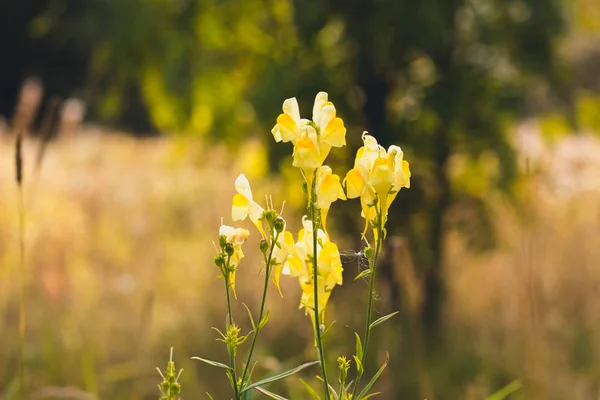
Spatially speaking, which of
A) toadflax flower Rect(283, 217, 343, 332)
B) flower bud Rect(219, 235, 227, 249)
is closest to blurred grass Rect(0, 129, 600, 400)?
toadflax flower Rect(283, 217, 343, 332)

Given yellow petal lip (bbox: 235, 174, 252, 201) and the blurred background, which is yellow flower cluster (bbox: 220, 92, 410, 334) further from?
the blurred background

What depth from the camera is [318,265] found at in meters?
0.82

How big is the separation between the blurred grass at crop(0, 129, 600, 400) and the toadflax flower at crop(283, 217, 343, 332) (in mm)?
1197

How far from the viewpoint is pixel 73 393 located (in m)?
1.40

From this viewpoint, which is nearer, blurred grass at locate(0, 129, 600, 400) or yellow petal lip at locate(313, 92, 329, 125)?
yellow petal lip at locate(313, 92, 329, 125)

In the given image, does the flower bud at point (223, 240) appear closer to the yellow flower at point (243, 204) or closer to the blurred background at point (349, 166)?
the yellow flower at point (243, 204)

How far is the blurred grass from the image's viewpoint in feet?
9.84

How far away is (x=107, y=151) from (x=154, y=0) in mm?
5760

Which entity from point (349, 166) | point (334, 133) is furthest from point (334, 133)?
point (349, 166)

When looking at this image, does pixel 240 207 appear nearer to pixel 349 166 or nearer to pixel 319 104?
pixel 319 104

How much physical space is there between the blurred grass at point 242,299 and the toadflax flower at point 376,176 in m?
1.23

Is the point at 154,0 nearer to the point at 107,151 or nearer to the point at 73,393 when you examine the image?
the point at 73,393

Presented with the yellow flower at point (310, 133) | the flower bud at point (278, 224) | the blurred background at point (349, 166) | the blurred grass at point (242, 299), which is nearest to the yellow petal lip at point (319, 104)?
the yellow flower at point (310, 133)

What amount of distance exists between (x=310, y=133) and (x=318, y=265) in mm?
140
